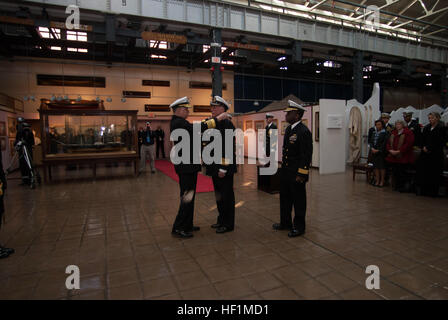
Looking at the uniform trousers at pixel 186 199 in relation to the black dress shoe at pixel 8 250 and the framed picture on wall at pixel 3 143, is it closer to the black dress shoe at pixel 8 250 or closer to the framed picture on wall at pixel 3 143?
the black dress shoe at pixel 8 250

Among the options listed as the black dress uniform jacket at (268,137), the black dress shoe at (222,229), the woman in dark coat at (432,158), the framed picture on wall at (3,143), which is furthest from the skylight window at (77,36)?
the woman in dark coat at (432,158)

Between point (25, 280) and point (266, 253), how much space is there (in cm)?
247

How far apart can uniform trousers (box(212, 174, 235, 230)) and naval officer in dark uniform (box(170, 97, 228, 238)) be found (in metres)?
0.39

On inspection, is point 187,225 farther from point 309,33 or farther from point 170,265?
point 309,33

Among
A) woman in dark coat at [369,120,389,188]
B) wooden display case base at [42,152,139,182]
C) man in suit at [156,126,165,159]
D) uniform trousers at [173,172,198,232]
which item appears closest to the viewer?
uniform trousers at [173,172,198,232]

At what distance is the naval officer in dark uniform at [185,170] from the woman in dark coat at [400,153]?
4970mm

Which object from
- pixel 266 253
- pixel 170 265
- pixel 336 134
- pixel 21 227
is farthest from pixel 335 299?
pixel 336 134

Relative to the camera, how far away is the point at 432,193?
584 cm

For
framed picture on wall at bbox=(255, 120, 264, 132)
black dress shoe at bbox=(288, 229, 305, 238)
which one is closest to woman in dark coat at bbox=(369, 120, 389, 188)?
black dress shoe at bbox=(288, 229, 305, 238)

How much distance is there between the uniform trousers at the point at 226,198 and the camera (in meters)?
3.79

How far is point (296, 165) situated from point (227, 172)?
3.08 ft

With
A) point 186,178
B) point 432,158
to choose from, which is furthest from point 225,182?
point 432,158

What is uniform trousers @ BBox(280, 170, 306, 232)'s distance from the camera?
12.0 feet

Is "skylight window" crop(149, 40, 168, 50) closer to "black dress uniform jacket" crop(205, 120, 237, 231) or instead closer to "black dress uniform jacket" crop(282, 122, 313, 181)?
"black dress uniform jacket" crop(205, 120, 237, 231)
